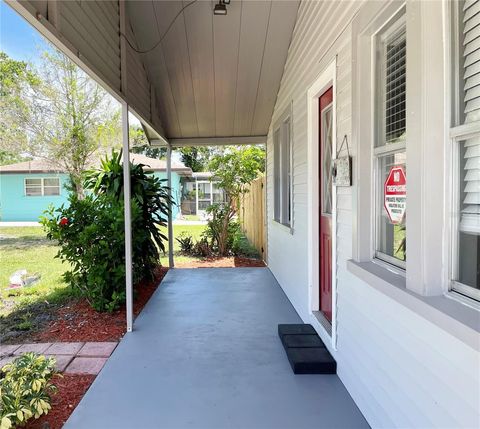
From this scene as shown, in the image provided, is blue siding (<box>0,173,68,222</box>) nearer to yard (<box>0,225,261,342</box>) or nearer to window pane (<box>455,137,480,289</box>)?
yard (<box>0,225,261,342</box>)

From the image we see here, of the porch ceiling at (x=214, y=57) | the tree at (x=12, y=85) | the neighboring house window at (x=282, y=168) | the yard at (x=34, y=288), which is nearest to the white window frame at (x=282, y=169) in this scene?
the neighboring house window at (x=282, y=168)

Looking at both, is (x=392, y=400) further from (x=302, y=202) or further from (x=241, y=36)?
(x=241, y=36)

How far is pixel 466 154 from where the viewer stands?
1380 millimetres

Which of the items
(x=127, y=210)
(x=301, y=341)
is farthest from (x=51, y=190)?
(x=301, y=341)

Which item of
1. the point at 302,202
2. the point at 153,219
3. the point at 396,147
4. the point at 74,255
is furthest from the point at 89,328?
the point at 396,147

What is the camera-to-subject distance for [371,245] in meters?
2.17

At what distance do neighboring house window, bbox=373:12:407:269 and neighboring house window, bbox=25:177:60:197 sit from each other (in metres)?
17.0

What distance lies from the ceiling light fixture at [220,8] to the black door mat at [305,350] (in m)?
3.21

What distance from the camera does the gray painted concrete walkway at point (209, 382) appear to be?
2170 mm

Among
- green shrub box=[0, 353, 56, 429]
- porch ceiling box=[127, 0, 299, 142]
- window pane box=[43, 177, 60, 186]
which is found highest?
porch ceiling box=[127, 0, 299, 142]

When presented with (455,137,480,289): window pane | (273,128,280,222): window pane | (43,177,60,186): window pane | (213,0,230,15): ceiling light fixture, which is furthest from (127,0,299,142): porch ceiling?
(43,177,60,186): window pane

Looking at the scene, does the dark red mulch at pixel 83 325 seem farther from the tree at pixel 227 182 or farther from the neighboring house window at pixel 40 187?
the neighboring house window at pixel 40 187

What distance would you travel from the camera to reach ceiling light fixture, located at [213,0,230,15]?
3603 mm

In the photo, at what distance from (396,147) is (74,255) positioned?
3690mm
